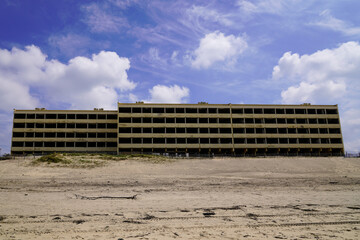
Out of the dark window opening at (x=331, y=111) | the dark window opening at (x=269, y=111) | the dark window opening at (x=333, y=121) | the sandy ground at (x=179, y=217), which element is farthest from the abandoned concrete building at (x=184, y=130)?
the sandy ground at (x=179, y=217)

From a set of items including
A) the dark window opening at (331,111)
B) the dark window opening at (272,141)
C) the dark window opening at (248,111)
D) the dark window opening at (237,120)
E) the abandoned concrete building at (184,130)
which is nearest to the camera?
the abandoned concrete building at (184,130)

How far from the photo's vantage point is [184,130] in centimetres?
5956

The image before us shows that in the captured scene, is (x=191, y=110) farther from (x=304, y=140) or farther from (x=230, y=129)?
(x=304, y=140)

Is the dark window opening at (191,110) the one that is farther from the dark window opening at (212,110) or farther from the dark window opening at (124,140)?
the dark window opening at (124,140)

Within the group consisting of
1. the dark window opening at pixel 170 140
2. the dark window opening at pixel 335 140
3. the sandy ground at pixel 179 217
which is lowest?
the sandy ground at pixel 179 217

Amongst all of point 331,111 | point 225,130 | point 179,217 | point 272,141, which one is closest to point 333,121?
point 331,111

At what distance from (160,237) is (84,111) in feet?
207

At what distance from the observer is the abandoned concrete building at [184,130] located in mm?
58750

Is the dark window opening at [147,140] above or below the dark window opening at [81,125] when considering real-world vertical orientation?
below

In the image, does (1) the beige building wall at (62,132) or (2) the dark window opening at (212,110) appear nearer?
(1) the beige building wall at (62,132)

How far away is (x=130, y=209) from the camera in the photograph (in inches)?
337

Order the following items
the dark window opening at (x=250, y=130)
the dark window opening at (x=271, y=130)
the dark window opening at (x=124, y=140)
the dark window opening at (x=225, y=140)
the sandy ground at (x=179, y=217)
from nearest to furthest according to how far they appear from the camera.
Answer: the sandy ground at (x=179, y=217)
the dark window opening at (x=124, y=140)
the dark window opening at (x=225, y=140)
the dark window opening at (x=250, y=130)
the dark window opening at (x=271, y=130)

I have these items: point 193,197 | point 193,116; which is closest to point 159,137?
point 193,116

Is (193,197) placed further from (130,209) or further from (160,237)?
(160,237)
